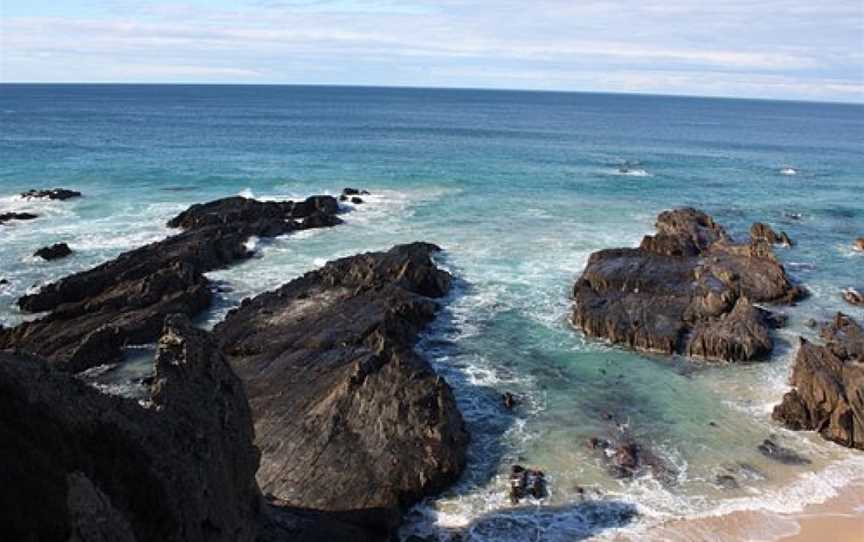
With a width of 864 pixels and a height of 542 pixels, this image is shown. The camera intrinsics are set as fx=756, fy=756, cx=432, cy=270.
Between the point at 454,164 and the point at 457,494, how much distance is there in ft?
293

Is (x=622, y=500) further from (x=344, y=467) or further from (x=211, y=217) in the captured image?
(x=211, y=217)

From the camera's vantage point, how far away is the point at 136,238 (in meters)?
66.2

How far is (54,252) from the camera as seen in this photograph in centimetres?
5928

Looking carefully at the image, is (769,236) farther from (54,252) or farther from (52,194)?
(52,194)

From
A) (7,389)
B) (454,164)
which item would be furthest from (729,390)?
(454,164)

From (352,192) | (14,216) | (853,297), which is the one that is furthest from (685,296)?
(14,216)

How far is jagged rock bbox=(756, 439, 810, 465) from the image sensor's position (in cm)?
3266

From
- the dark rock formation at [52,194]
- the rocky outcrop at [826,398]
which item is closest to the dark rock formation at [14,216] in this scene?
the dark rock formation at [52,194]

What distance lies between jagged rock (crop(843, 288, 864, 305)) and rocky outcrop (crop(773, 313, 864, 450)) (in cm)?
1555

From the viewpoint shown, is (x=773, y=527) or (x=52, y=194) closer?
(x=773, y=527)

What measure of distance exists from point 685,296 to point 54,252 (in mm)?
47323

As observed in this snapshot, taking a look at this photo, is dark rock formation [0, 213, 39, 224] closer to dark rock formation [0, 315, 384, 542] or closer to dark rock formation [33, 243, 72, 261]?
dark rock formation [33, 243, 72, 261]

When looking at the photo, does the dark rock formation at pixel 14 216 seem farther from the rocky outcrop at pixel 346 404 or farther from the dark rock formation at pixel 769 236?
the dark rock formation at pixel 769 236

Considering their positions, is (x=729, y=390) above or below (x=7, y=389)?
below
